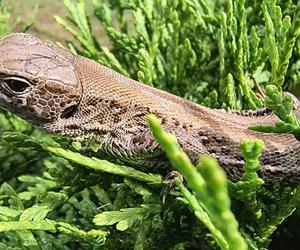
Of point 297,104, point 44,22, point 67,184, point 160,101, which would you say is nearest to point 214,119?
point 160,101

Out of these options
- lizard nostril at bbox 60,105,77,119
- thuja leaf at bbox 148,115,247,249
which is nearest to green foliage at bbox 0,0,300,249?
thuja leaf at bbox 148,115,247,249

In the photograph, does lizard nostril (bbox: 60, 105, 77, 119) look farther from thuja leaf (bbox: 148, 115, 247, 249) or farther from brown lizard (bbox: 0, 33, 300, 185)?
thuja leaf (bbox: 148, 115, 247, 249)

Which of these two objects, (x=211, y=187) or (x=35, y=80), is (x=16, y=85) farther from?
(x=211, y=187)

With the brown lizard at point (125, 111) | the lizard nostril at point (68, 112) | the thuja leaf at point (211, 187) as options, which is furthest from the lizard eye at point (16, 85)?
the thuja leaf at point (211, 187)

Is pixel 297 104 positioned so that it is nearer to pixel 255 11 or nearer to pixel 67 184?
pixel 255 11

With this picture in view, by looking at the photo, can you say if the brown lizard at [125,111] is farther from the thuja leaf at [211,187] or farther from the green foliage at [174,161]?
the thuja leaf at [211,187]
